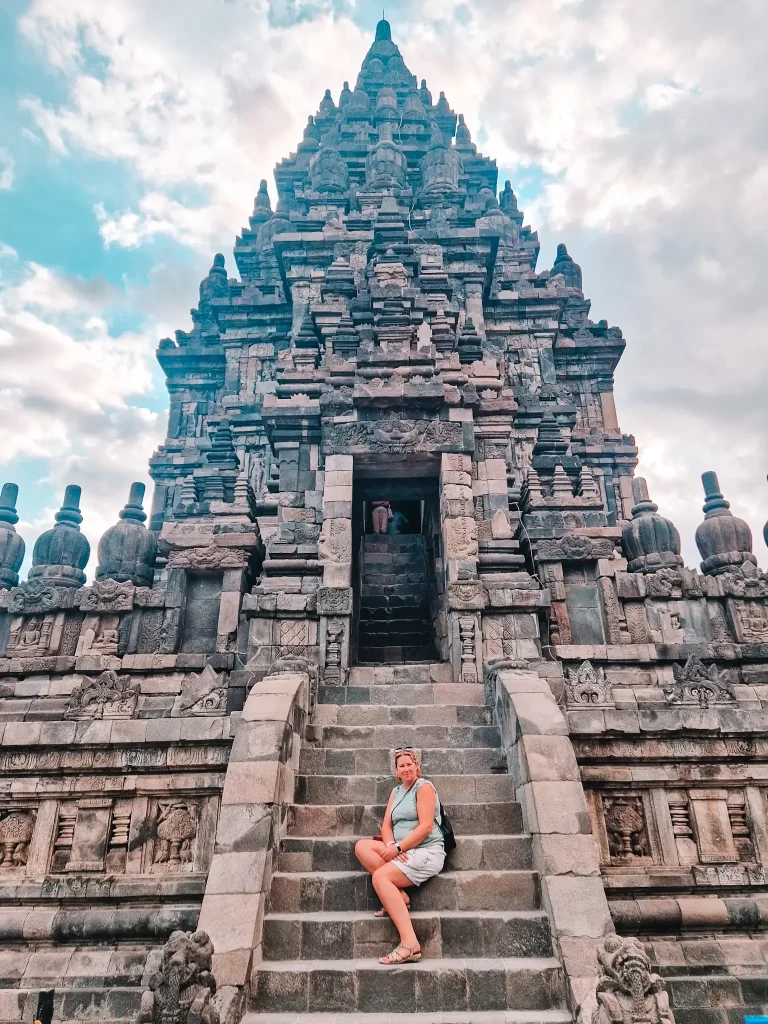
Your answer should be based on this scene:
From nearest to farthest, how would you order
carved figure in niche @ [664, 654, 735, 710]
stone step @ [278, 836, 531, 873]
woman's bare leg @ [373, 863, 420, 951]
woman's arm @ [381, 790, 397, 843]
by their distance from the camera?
woman's bare leg @ [373, 863, 420, 951] < woman's arm @ [381, 790, 397, 843] < stone step @ [278, 836, 531, 873] < carved figure in niche @ [664, 654, 735, 710]

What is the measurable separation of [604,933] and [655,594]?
7.79 metres

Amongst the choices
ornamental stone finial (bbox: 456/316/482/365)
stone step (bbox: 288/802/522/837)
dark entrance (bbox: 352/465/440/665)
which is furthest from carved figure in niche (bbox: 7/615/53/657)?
ornamental stone finial (bbox: 456/316/482/365)

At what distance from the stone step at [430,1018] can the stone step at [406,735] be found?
10.1 feet

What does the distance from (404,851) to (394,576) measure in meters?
10.2

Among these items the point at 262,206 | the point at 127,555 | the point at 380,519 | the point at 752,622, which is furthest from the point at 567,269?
the point at 127,555

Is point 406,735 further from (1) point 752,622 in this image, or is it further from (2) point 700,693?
(1) point 752,622

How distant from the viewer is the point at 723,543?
14.2 m

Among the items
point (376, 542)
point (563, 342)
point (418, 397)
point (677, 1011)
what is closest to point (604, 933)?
point (677, 1011)

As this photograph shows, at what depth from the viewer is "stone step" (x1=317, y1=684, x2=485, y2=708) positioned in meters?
9.50

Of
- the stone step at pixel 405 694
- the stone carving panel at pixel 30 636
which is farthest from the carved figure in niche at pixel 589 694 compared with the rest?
the stone carving panel at pixel 30 636

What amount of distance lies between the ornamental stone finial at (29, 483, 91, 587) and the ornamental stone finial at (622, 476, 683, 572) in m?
11.3

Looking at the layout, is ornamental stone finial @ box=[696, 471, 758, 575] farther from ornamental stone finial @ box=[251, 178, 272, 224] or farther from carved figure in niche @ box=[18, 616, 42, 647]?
ornamental stone finial @ box=[251, 178, 272, 224]

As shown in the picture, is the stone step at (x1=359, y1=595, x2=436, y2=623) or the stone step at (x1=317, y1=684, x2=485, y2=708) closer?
the stone step at (x1=317, y1=684, x2=485, y2=708)

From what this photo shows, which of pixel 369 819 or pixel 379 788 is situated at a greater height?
pixel 379 788
